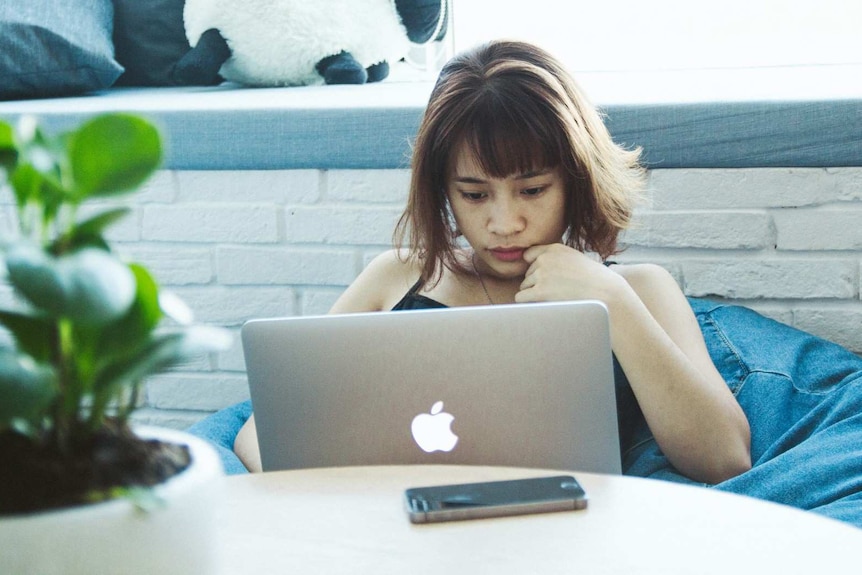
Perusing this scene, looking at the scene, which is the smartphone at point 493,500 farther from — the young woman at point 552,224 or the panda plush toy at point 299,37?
the panda plush toy at point 299,37

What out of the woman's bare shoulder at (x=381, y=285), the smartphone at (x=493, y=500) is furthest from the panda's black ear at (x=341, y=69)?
the smartphone at (x=493, y=500)

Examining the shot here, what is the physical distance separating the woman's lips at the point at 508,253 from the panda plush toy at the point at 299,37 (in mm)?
724

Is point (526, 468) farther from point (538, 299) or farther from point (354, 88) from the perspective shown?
point (354, 88)

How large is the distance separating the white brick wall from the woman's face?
0.88 feet

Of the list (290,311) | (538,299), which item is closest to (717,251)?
(538,299)

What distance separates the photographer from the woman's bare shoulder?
152 centimetres

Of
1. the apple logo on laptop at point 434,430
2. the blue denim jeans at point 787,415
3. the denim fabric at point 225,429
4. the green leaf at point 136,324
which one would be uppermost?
the green leaf at point 136,324

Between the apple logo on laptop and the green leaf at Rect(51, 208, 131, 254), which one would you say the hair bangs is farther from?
the green leaf at Rect(51, 208, 131, 254)

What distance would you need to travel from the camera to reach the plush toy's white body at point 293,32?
1914 millimetres

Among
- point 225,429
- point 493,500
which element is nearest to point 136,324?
point 493,500

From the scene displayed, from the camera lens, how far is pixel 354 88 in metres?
1.93

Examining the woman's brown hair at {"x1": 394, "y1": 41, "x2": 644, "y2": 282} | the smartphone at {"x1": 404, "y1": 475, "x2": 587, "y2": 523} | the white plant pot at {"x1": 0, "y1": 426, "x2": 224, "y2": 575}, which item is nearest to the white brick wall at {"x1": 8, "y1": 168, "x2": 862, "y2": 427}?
the woman's brown hair at {"x1": 394, "y1": 41, "x2": 644, "y2": 282}

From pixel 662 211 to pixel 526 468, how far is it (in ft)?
2.89

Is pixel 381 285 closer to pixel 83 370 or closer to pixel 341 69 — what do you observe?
pixel 341 69
